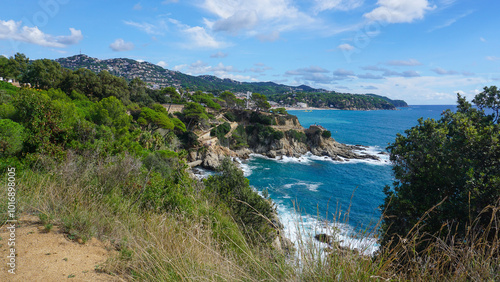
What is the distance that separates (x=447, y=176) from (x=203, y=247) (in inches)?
300

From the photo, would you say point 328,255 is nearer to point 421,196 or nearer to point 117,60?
point 421,196

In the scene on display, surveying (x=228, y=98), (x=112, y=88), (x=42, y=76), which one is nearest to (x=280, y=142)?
(x=228, y=98)

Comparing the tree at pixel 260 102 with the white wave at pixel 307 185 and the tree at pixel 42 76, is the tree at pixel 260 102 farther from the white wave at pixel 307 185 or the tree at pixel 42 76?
the tree at pixel 42 76

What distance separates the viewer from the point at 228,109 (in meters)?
54.8

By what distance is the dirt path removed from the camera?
2447 millimetres

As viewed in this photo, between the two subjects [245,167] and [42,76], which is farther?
[245,167]

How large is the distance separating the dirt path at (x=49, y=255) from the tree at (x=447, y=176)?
5445mm

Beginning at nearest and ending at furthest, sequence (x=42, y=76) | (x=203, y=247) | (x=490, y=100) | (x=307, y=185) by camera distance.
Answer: (x=203, y=247) < (x=490, y=100) < (x=42, y=76) < (x=307, y=185)

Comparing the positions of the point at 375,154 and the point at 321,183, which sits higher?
the point at 375,154

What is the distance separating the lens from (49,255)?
2740 mm

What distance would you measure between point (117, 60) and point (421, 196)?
216747 millimetres

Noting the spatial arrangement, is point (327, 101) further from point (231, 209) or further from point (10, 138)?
point (10, 138)

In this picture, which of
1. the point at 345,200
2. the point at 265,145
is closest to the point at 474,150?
the point at 345,200

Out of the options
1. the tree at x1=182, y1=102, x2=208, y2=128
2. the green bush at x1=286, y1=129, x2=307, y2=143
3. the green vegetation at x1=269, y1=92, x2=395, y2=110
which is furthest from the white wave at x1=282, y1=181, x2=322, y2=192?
the green vegetation at x1=269, y1=92, x2=395, y2=110
